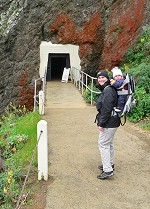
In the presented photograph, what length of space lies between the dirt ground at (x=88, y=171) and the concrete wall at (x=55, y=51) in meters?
10.7

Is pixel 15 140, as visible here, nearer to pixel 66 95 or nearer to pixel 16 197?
pixel 16 197

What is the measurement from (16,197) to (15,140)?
11.8 feet

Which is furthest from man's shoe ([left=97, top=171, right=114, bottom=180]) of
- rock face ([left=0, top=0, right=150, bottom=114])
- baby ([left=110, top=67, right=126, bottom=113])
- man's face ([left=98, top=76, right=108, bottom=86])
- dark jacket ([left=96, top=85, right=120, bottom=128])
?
rock face ([left=0, top=0, right=150, bottom=114])

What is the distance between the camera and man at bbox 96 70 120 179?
5977 millimetres

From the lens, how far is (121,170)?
270 inches

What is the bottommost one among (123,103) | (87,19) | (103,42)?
(123,103)

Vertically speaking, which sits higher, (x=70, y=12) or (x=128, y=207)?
(x=70, y=12)

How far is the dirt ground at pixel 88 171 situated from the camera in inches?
215

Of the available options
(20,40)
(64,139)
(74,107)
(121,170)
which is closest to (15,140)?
(64,139)

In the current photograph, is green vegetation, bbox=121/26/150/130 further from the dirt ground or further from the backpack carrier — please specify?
the backpack carrier

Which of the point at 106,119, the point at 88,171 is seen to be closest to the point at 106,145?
the point at 106,119

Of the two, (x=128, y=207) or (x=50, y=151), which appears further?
(x=50, y=151)

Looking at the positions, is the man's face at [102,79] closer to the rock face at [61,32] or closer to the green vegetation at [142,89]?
the green vegetation at [142,89]

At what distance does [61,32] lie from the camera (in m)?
21.9
